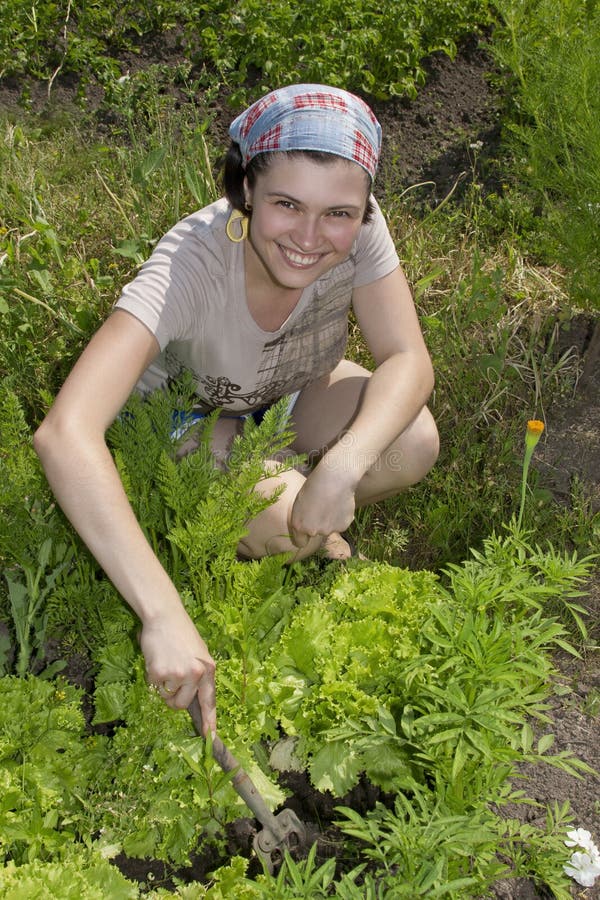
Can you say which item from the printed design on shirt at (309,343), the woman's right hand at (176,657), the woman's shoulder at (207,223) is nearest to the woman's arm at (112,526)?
the woman's right hand at (176,657)

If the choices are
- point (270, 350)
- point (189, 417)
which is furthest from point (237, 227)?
point (189, 417)

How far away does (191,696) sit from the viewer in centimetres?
145

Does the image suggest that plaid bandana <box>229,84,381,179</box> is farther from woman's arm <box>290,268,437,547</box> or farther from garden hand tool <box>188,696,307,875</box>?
garden hand tool <box>188,696,307,875</box>

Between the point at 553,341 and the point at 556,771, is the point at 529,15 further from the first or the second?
the point at 556,771

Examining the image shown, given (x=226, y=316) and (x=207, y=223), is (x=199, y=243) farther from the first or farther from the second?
(x=226, y=316)

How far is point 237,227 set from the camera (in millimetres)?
1985

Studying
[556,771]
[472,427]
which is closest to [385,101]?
[472,427]

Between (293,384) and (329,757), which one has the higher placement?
(293,384)

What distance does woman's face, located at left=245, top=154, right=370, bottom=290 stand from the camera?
1.71 meters

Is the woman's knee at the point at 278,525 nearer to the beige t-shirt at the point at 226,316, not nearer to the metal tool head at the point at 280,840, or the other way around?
the beige t-shirt at the point at 226,316

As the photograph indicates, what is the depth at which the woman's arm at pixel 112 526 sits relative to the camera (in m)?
1.42

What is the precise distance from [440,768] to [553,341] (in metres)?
1.89

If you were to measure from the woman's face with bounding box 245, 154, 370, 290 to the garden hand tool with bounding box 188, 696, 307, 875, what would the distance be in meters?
0.99

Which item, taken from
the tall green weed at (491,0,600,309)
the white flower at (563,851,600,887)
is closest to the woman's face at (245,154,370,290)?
the tall green weed at (491,0,600,309)
